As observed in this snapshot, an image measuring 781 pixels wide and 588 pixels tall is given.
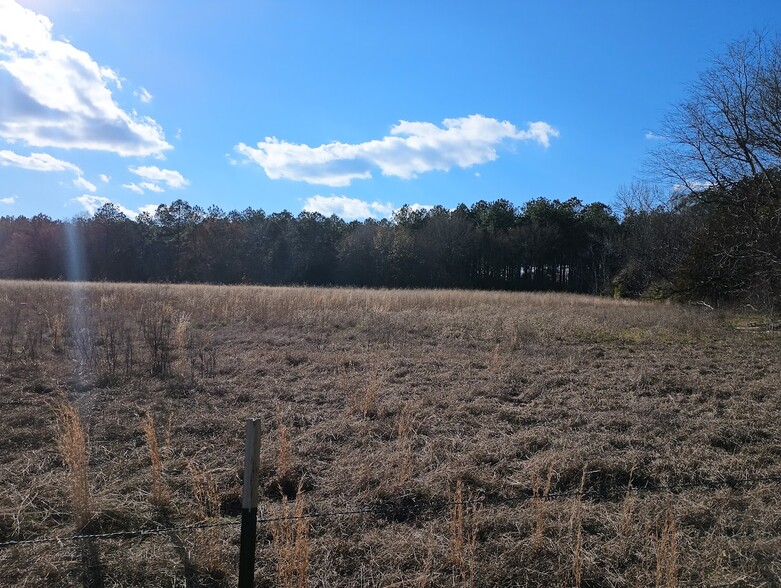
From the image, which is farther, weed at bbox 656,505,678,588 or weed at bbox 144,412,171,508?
weed at bbox 144,412,171,508

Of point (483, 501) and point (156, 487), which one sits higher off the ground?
point (156, 487)

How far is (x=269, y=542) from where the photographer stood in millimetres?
3109

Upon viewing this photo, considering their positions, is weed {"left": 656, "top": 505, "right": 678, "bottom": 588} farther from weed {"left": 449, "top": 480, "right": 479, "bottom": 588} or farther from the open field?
weed {"left": 449, "top": 480, "right": 479, "bottom": 588}

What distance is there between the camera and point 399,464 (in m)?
4.16

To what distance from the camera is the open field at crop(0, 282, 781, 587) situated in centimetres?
288

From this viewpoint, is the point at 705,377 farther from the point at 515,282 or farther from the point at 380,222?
the point at 380,222

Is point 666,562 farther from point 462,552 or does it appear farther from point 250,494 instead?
point 250,494

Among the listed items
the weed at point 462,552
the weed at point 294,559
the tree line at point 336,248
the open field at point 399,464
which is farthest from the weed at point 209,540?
the tree line at point 336,248

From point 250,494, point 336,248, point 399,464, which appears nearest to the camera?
point 250,494

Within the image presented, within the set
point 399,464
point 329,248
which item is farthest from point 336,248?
point 399,464

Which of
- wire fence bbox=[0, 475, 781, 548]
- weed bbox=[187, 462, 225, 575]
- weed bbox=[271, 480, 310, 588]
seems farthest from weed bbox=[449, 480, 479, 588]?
weed bbox=[187, 462, 225, 575]

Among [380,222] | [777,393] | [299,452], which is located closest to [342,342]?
[299,452]

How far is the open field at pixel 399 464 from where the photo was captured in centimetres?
288

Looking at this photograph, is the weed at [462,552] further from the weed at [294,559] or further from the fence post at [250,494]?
the fence post at [250,494]
